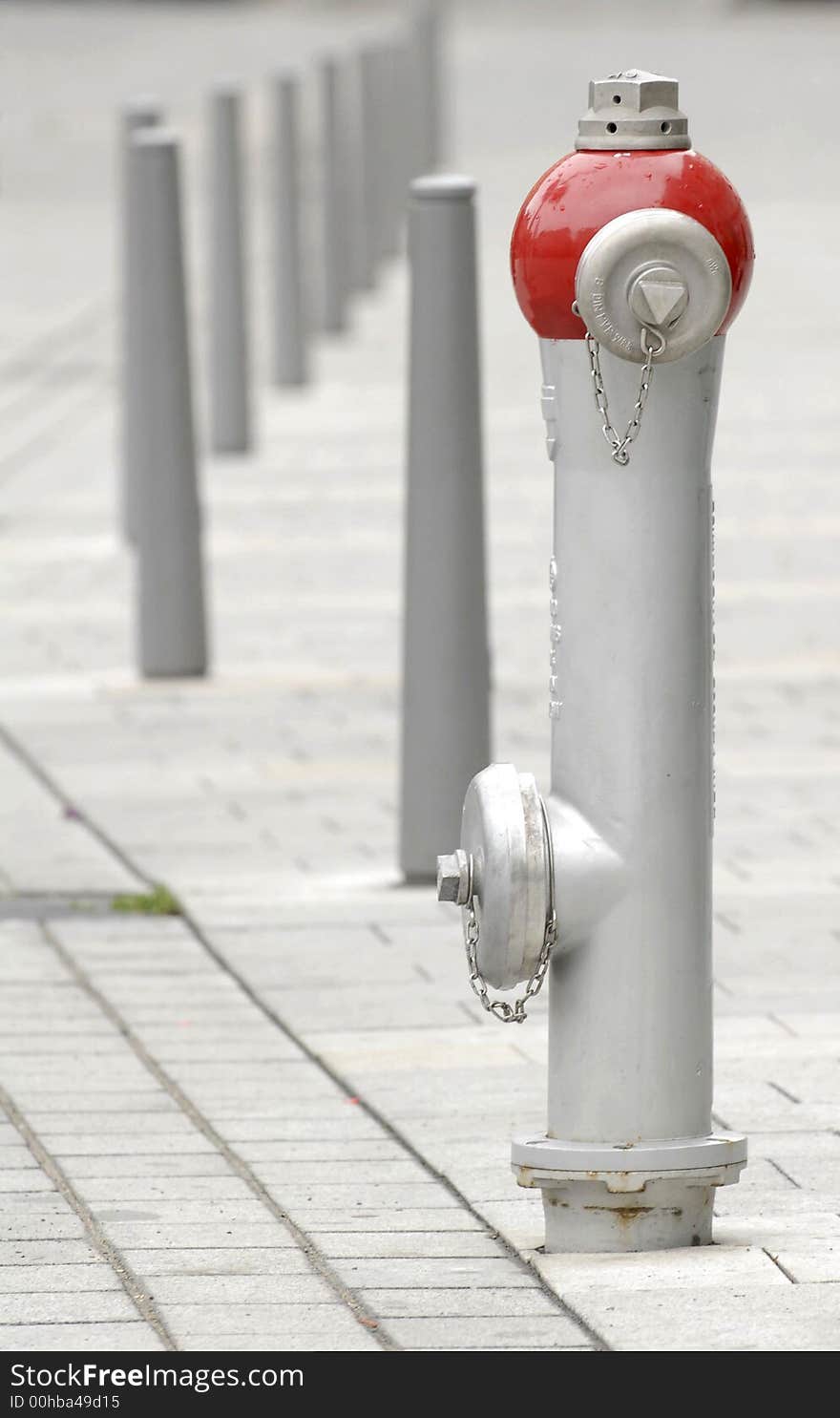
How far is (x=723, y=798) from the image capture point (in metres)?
7.28

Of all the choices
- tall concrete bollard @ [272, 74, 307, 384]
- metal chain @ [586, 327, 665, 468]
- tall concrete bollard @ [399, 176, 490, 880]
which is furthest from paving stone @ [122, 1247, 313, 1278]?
tall concrete bollard @ [272, 74, 307, 384]

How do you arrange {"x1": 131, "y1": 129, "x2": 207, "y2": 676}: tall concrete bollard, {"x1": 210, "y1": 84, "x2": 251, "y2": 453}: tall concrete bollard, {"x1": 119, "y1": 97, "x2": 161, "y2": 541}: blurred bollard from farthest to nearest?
{"x1": 210, "y1": 84, "x2": 251, "y2": 453}: tall concrete bollard < {"x1": 119, "y1": 97, "x2": 161, "y2": 541}: blurred bollard < {"x1": 131, "y1": 129, "x2": 207, "y2": 676}: tall concrete bollard

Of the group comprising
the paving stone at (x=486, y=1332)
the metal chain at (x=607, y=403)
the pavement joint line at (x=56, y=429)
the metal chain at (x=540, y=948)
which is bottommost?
the pavement joint line at (x=56, y=429)

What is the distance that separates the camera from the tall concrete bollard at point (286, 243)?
625 inches

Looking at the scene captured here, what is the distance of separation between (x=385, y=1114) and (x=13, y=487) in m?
8.58

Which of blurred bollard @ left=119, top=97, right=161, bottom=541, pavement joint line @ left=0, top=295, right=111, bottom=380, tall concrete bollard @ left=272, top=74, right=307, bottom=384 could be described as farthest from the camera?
pavement joint line @ left=0, top=295, right=111, bottom=380

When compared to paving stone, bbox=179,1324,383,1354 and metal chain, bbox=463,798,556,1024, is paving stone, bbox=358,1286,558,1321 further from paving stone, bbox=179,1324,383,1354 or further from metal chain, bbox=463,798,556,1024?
metal chain, bbox=463,798,556,1024

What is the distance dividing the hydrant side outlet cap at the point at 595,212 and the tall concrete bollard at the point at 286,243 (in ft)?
39.1

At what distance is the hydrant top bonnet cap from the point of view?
155 inches

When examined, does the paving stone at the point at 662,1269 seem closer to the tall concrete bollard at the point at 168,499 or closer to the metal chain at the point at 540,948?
the metal chain at the point at 540,948

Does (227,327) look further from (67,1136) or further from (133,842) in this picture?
(67,1136)

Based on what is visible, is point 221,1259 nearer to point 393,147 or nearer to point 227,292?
point 227,292

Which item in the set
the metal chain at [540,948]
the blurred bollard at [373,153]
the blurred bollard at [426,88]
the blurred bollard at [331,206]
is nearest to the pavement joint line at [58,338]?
the blurred bollard at [331,206]

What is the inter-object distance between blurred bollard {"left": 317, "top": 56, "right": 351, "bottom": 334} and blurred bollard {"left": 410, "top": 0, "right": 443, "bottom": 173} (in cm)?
667
